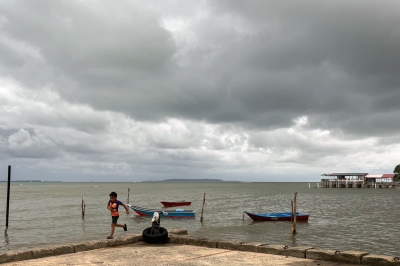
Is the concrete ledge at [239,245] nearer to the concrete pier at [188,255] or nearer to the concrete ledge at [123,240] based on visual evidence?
the concrete pier at [188,255]

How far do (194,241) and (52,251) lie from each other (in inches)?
178

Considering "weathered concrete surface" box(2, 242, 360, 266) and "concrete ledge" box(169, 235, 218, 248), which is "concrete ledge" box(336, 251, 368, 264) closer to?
"weathered concrete surface" box(2, 242, 360, 266)

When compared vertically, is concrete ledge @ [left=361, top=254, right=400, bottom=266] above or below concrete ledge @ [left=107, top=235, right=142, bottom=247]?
above

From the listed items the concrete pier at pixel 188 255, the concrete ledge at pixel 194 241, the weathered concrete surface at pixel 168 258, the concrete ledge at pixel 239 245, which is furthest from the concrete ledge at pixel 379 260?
the concrete ledge at pixel 194 241

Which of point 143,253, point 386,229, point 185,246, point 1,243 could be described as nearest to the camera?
point 143,253

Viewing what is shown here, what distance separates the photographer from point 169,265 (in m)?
8.82

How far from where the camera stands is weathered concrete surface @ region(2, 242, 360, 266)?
9.14 metres

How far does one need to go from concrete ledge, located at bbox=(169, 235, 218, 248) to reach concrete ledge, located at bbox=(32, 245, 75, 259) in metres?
3.44

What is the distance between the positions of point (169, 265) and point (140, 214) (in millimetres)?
29428

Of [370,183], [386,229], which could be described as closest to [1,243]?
[386,229]

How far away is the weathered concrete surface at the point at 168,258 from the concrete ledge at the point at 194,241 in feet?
1.48

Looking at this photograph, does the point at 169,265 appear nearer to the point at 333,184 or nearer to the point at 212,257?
the point at 212,257

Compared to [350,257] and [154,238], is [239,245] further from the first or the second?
[350,257]

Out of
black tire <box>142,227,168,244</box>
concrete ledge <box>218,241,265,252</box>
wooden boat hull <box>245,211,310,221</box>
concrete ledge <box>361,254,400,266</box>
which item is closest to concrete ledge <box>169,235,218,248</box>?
concrete ledge <box>218,241,265,252</box>
